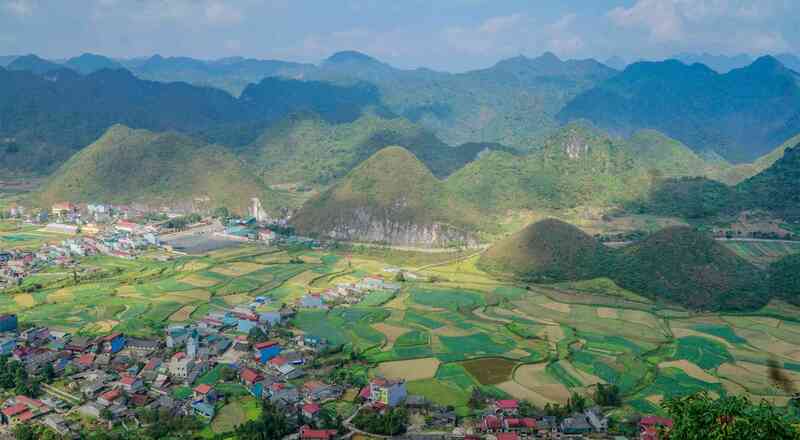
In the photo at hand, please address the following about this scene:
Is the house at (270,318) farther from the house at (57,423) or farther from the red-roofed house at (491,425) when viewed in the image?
the red-roofed house at (491,425)

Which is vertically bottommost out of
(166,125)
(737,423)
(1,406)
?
(1,406)

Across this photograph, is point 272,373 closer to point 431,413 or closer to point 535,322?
point 431,413

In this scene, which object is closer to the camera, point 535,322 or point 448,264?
point 535,322

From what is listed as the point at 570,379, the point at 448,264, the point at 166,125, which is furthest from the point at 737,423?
the point at 166,125

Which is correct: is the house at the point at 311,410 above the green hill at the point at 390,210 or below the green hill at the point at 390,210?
below

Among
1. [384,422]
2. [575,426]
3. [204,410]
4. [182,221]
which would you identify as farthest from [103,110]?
[575,426]

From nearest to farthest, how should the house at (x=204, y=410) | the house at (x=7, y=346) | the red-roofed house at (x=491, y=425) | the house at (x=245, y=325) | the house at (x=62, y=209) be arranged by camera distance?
the red-roofed house at (x=491, y=425) → the house at (x=204, y=410) → the house at (x=7, y=346) → the house at (x=245, y=325) → the house at (x=62, y=209)

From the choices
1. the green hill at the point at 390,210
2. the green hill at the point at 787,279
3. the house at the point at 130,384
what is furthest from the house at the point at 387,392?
the green hill at the point at 390,210

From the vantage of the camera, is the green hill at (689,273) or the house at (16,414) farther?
the green hill at (689,273)

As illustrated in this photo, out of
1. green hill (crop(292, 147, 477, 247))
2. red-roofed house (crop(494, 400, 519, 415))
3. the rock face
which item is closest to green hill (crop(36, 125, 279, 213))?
green hill (crop(292, 147, 477, 247))
